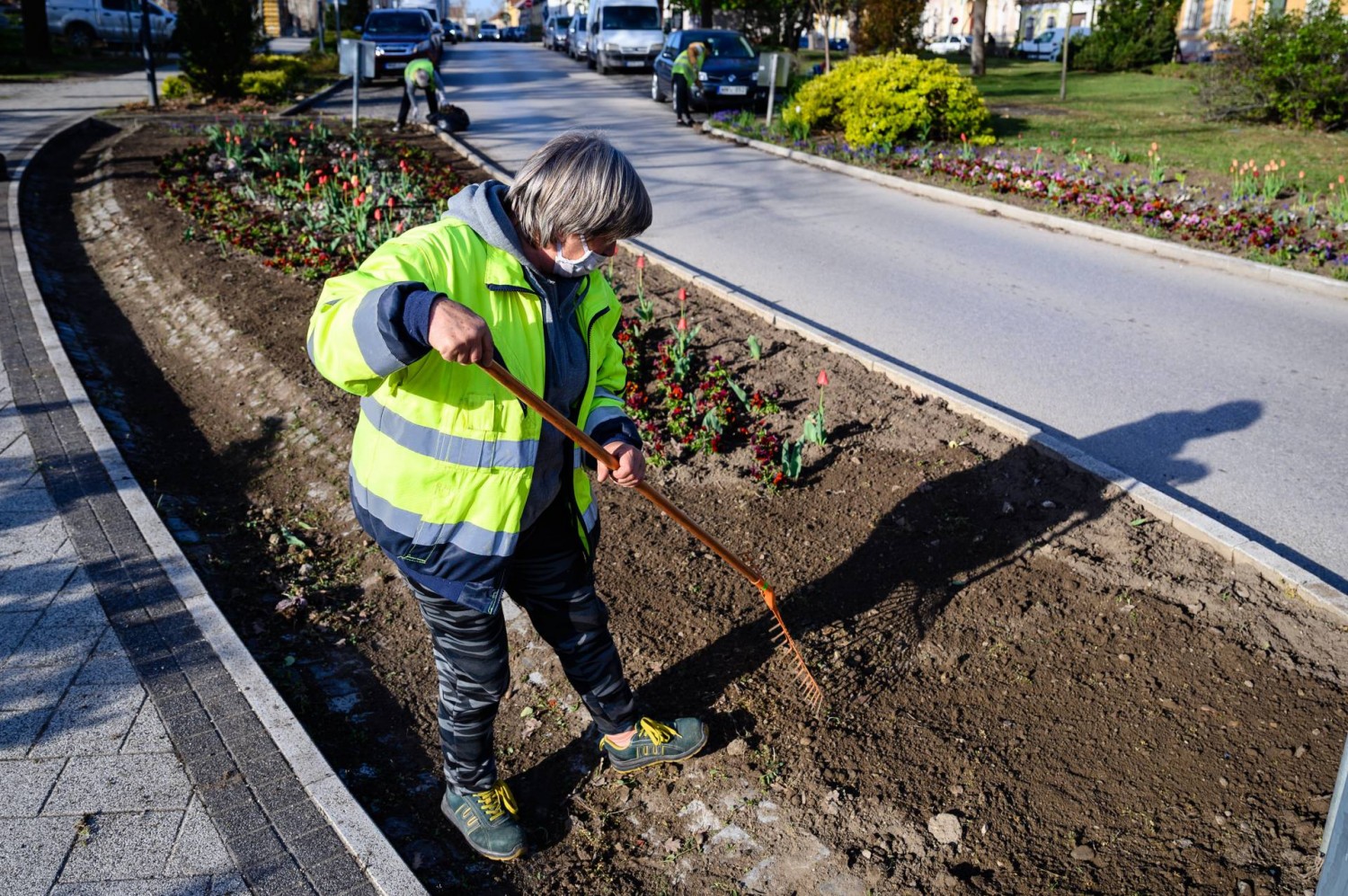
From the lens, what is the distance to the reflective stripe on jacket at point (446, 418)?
2.28 meters

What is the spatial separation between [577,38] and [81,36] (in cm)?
1621

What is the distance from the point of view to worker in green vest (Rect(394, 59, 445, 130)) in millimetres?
15633

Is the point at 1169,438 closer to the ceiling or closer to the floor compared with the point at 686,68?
closer to the floor

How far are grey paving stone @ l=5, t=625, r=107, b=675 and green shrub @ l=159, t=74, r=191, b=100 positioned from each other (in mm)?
18980

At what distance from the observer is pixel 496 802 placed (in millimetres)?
2980

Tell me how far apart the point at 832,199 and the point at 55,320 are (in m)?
8.29

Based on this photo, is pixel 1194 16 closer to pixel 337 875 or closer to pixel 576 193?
pixel 576 193

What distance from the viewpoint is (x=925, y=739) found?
325 cm

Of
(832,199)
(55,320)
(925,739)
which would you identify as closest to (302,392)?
(55,320)

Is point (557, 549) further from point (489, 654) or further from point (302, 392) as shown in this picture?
point (302, 392)

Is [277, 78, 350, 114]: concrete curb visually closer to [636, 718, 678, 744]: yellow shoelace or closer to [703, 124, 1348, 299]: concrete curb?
[703, 124, 1348, 299]: concrete curb

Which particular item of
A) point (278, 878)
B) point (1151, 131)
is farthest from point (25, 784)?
point (1151, 131)

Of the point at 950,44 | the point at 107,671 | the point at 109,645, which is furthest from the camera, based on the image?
the point at 950,44

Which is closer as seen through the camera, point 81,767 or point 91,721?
point 81,767
